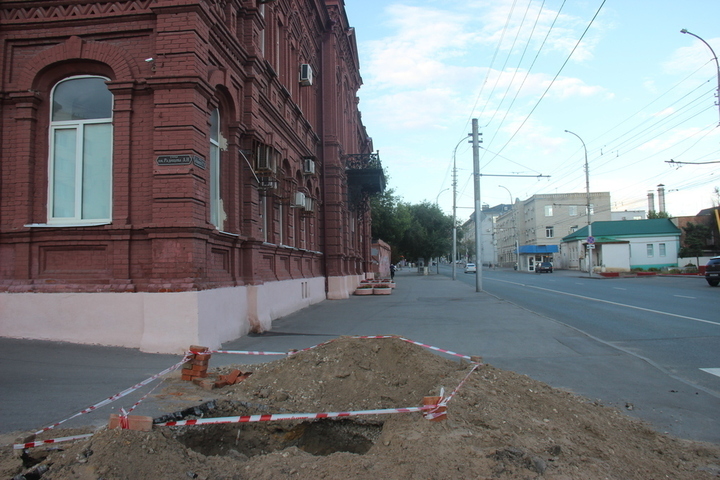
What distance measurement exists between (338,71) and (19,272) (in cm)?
1755

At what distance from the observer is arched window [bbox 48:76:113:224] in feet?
28.7

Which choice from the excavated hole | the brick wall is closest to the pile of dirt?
the excavated hole

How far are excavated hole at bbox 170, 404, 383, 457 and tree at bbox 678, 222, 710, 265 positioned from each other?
56.5 m

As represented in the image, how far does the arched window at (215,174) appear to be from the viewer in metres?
9.99

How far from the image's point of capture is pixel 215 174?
10180mm

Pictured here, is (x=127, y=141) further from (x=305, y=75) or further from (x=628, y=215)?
(x=628, y=215)

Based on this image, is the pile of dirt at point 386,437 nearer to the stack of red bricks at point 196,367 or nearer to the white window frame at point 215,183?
the stack of red bricks at point 196,367

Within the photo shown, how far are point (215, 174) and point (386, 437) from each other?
7267 mm

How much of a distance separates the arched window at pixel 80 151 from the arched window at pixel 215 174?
184 cm

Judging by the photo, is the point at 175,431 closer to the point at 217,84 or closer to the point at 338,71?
the point at 217,84

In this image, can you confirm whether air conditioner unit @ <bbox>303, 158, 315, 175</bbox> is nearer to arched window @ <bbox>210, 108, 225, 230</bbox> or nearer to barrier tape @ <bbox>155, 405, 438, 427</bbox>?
arched window @ <bbox>210, 108, 225, 230</bbox>

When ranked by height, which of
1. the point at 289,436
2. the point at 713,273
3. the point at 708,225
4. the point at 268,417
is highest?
the point at 708,225

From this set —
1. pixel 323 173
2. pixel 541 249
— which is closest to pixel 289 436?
pixel 323 173

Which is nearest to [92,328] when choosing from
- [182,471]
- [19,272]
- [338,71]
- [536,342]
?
[19,272]
